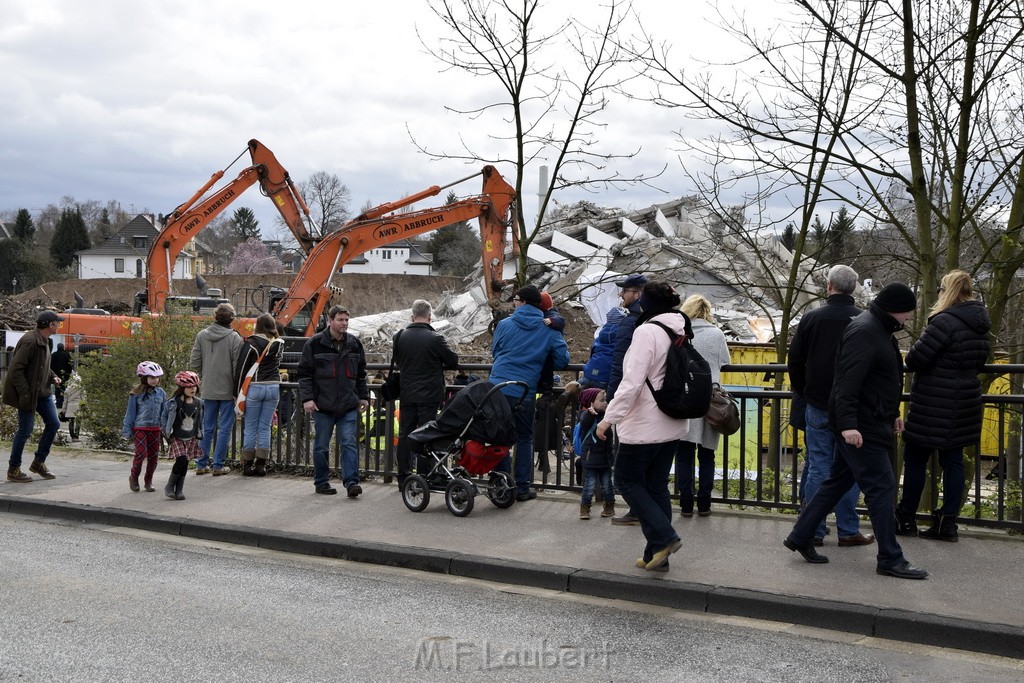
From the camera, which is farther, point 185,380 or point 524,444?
point 185,380

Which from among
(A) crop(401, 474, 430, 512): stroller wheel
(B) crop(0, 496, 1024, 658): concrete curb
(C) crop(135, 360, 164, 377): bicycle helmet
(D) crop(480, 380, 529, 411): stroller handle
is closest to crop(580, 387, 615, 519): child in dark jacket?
(D) crop(480, 380, 529, 411): stroller handle

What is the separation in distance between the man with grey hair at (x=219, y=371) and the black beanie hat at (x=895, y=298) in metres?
7.55

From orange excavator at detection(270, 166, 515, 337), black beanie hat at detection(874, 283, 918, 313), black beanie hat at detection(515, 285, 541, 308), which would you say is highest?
orange excavator at detection(270, 166, 515, 337)

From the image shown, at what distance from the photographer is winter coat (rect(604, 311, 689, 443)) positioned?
6.91 m

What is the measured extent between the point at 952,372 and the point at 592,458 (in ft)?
9.59

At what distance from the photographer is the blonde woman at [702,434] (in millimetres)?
8758

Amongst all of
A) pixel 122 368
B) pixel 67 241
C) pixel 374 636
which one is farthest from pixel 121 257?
pixel 374 636

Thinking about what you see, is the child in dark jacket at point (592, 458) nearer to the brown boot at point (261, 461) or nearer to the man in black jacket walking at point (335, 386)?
the man in black jacket walking at point (335, 386)

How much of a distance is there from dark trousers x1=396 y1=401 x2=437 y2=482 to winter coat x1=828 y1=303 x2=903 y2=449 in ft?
14.3

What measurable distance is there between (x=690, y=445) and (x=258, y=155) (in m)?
17.3

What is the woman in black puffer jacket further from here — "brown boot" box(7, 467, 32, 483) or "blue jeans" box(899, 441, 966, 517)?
"brown boot" box(7, 467, 32, 483)

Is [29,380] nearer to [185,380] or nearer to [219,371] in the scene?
[219,371]

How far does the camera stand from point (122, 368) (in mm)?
15695

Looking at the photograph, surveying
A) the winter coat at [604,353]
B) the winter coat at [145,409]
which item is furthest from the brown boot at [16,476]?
the winter coat at [604,353]
